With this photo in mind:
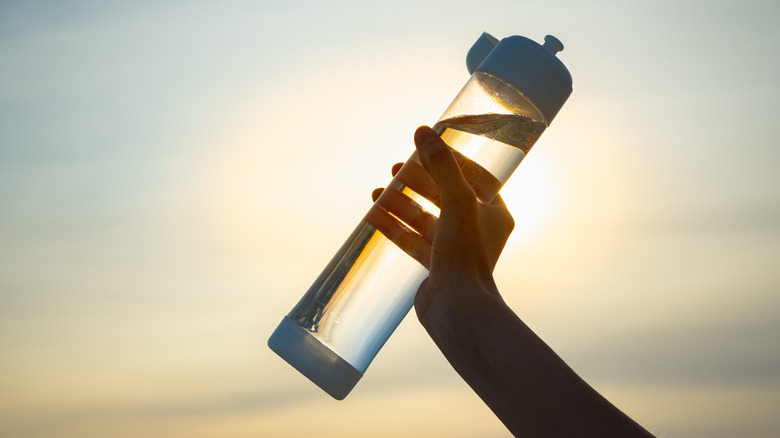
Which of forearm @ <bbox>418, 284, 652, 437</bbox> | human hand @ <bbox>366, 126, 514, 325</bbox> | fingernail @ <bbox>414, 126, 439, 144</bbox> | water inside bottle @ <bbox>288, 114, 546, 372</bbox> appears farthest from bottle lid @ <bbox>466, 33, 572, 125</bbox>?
forearm @ <bbox>418, 284, 652, 437</bbox>

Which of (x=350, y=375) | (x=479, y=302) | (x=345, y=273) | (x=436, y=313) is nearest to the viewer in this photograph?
(x=479, y=302)

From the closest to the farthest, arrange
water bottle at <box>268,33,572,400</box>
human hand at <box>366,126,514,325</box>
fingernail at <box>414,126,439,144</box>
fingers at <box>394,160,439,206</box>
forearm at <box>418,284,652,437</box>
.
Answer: forearm at <box>418,284,652,437</box>
human hand at <box>366,126,514,325</box>
fingernail at <box>414,126,439,144</box>
fingers at <box>394,160,439,206</box>
water bottle at <box>268,33,572,400</box>

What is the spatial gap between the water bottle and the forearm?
0.60 meters

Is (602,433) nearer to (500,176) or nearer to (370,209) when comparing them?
(370,209)

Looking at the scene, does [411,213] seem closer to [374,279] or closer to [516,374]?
[374,279]

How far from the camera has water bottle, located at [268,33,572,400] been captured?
2.25 meters

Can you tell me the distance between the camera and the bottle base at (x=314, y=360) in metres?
2.20

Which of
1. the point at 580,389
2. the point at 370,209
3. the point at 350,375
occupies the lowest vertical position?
the point at 350,375

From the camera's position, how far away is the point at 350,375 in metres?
2.26

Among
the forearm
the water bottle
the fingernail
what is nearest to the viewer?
the forearm

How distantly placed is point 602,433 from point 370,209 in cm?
Answer: 111

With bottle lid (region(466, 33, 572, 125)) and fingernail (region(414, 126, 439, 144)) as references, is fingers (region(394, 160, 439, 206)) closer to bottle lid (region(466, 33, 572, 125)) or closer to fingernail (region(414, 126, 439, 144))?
fingernail (region(414, 126, 439, 144))

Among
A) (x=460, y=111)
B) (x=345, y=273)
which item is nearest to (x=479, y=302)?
(x=345, y=273)

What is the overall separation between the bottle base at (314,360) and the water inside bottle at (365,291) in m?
0.03
